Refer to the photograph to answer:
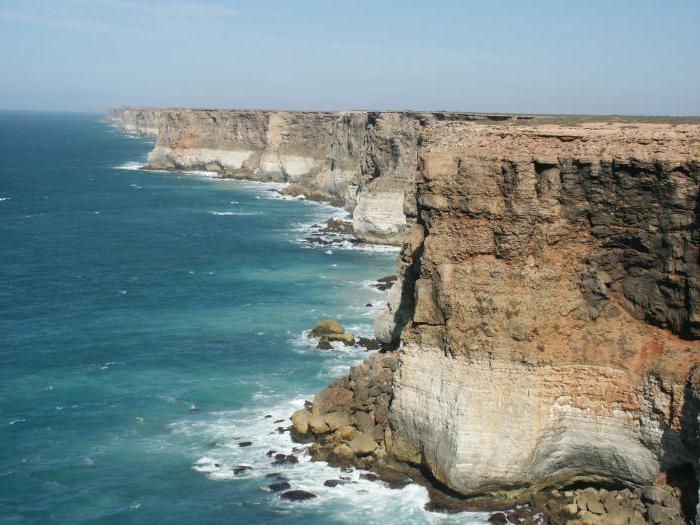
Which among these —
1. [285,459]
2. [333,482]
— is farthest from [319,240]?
[333,482]

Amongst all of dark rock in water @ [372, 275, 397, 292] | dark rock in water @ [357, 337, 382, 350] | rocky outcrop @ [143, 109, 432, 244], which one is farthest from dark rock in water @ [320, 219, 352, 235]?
dark rock in water @ [357, 337, 382, 350]

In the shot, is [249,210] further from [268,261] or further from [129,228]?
[268,261]

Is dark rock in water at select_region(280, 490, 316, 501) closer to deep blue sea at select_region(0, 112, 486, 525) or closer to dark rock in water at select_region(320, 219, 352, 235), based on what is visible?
deep blue sea at select_region(0, 112, 486, 525)

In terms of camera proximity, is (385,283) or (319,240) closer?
(385,283)

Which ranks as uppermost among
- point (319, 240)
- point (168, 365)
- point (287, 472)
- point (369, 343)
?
point (319, 240)

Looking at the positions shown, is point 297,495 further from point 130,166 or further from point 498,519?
point 130,166

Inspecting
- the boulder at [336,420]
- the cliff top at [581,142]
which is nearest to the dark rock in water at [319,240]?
the boulder at [336,420]

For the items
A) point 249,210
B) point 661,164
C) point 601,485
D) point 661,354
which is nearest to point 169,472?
point 601,485
